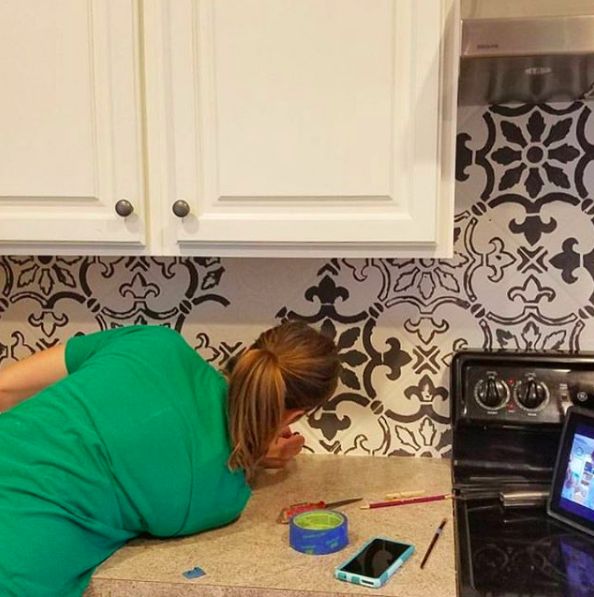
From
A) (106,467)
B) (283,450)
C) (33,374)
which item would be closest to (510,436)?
(283,450)

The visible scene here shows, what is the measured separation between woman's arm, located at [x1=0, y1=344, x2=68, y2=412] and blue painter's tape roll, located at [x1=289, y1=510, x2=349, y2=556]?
1.81 ft

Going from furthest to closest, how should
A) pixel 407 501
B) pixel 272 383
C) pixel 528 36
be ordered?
pixel 407 501 < pixel 272 383 < pixel 528 36

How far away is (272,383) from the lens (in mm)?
1397

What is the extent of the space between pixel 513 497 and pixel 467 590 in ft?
1.16

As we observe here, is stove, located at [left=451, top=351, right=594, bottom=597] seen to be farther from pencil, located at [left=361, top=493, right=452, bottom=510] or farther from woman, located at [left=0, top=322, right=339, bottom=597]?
woman, located at [left=0, top=322, right=339, bottom=597]

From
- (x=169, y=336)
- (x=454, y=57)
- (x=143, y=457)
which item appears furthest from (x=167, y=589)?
(x=454, y=57)

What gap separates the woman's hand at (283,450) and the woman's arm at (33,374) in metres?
0.45

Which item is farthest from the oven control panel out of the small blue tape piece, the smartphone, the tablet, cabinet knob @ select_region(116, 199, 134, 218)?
cabinet knob @ select_region(116, 199, 134, 218)

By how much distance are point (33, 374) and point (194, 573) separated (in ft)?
1.80

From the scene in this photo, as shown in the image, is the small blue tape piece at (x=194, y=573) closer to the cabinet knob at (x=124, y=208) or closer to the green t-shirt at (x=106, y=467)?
the green t-shirt at (x=106, y=467)

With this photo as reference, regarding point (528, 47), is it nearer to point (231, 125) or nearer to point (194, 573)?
point (231, 125)

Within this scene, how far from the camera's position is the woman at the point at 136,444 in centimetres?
125

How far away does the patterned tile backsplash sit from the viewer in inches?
66.7

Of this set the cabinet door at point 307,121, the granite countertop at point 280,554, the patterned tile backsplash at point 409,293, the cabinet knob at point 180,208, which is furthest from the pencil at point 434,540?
the cabinet knob at point 180,208
